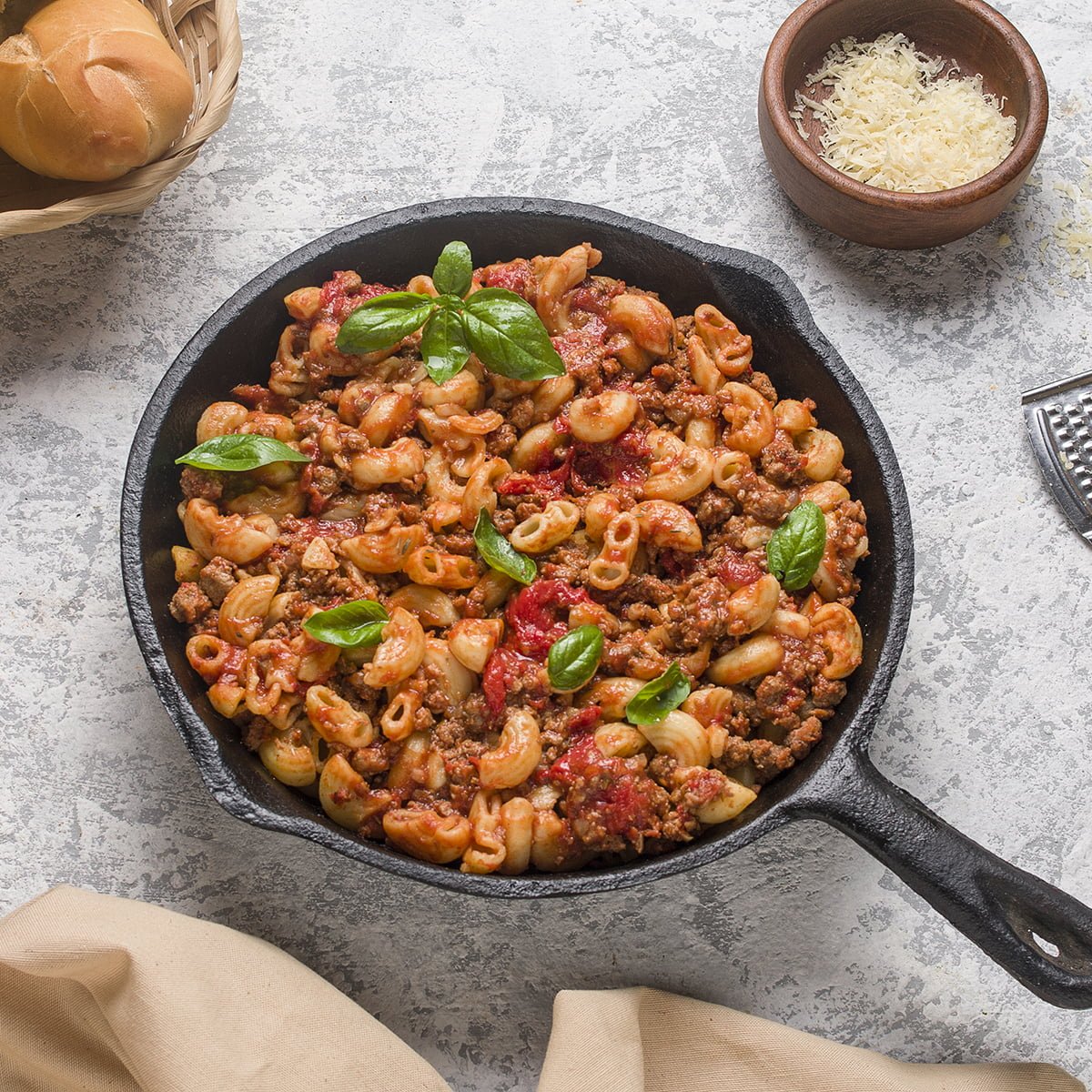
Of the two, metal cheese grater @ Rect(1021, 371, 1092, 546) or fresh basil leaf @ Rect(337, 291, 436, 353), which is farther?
metal cheese grater @ Rect(1021, 371, 1092, 546)

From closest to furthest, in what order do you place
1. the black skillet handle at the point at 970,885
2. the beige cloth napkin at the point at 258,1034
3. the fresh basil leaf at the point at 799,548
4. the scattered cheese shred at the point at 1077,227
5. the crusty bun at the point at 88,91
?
→ the black skillet handle at the point at 970,885 → the fresh basil leaf at the point at 799,548 → the beige cloth napkin at the point at 258,1034 → the crusty bun at the point at 88,91 → the scattered cheese shred at the point at 1077,227

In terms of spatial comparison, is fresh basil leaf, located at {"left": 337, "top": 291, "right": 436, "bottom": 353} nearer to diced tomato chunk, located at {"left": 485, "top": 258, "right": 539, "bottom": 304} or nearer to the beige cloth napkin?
diced tomato chunk, located at {"left": 485, "top": 258, "right": 539, "bottom": 304}

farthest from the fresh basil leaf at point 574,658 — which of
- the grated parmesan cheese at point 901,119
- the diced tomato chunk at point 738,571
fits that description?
the grated parmesan cheese at point 901,119

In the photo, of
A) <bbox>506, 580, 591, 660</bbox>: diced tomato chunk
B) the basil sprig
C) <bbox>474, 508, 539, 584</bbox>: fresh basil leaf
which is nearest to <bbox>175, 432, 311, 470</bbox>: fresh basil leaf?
the basil sprig

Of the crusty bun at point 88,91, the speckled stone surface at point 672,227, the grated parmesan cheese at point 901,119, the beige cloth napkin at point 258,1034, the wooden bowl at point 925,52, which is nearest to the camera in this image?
the beige cloth napkin at point 258,1034

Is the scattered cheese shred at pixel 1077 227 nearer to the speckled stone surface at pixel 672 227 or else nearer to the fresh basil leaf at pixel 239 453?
the speckled stone surface at pixel 672 227
